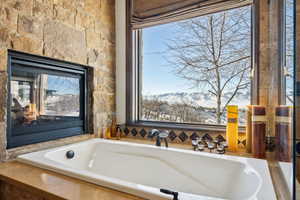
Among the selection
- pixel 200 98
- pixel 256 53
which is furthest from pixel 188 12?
pixel 200 98

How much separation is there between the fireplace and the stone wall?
0.07m

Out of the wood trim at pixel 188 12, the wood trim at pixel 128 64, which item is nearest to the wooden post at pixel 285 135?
the wood trim at pixel 188 12

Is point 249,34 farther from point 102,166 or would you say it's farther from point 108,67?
point 102,166

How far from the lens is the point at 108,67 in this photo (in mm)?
2441

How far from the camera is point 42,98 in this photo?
1.75 metres

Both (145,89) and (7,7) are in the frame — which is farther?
(145,89)

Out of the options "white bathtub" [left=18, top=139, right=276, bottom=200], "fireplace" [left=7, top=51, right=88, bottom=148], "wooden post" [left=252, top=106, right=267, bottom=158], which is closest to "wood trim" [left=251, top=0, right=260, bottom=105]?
"wooden post" [left=252, top=106, right=267, bottom=158]

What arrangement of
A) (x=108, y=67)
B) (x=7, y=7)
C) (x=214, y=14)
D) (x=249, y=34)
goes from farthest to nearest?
(x=108, y=67), (x=214, y=14), (x=249, y=34), (x=7, y=7)

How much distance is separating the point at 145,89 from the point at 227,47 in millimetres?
1086

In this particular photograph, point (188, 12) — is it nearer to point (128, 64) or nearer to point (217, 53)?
point (217, 53)

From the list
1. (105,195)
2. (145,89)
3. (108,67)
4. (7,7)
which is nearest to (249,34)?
(145,89)

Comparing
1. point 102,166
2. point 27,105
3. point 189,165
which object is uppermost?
point 27,105

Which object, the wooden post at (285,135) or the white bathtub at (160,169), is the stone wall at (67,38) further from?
the wooden post at (285,135)

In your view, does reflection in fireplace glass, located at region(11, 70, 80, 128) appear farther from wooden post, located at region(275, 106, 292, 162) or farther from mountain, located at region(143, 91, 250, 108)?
wooden post, located at region(275, 106, 292, 162)
